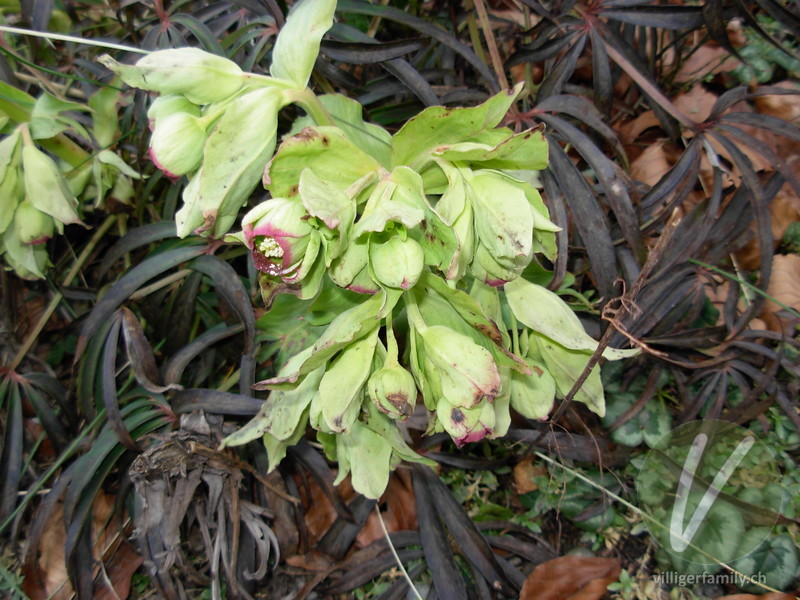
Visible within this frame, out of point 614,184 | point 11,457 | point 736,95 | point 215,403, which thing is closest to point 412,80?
point 614,184

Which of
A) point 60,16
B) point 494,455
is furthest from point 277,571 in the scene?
point 60,16

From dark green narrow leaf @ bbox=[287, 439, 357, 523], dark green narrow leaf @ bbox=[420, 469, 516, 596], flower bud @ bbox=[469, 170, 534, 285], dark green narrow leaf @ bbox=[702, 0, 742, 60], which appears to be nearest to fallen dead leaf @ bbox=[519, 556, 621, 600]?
dark green narrow leaf @ bbox=[420, 469, 516, 596]

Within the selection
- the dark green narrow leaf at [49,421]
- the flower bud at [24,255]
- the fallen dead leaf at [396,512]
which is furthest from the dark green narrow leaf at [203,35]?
the fallen dead leaf at [396,512]

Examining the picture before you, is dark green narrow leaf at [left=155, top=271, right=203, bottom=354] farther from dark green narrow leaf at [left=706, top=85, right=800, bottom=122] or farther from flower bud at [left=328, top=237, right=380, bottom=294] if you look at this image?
dark green narrow leaf at [left=706, top=85, right=800, bottom=122]

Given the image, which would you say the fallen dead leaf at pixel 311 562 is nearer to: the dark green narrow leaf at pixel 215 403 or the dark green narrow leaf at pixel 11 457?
the dark green narrow leaf at pixel 215 403

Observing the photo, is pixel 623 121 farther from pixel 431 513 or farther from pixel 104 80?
pixel 104 80

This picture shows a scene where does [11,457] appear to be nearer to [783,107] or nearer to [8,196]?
[8,196]
